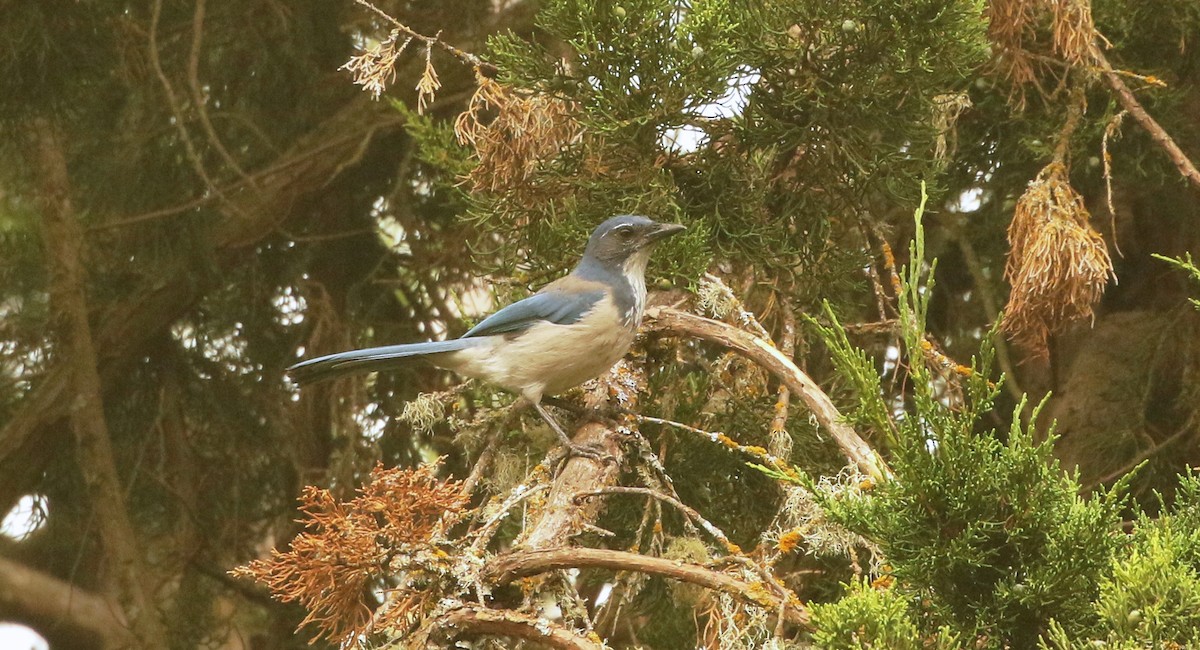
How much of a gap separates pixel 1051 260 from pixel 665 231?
1.15 metres

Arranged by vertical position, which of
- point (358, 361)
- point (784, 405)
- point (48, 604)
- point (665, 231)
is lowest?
point (784, 405)

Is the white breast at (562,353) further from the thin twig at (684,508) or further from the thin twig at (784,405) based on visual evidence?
the thin twig at (684,508)

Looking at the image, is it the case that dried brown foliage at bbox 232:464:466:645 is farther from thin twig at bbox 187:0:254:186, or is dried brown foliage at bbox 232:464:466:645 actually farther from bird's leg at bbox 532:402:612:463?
thin twig at bbox 187:0:254:186

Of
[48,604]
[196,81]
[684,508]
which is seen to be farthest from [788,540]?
[48,604]

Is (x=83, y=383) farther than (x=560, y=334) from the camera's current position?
Yes

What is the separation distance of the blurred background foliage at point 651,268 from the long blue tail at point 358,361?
0.31m

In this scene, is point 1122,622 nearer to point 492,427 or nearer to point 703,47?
point 703,47

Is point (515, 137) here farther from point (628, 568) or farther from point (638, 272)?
point (628, 568)

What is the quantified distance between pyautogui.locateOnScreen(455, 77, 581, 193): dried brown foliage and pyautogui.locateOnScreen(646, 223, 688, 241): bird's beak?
39cm

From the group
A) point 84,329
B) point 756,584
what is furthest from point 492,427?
point 84,329

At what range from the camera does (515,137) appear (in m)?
4.14

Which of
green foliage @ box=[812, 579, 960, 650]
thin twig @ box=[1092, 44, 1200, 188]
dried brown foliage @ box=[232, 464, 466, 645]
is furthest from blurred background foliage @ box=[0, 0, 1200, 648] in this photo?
dried brown foliage @ box=[232, 464, 466, 645]

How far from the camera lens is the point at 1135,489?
4691mm

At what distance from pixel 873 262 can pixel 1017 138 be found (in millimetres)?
796
